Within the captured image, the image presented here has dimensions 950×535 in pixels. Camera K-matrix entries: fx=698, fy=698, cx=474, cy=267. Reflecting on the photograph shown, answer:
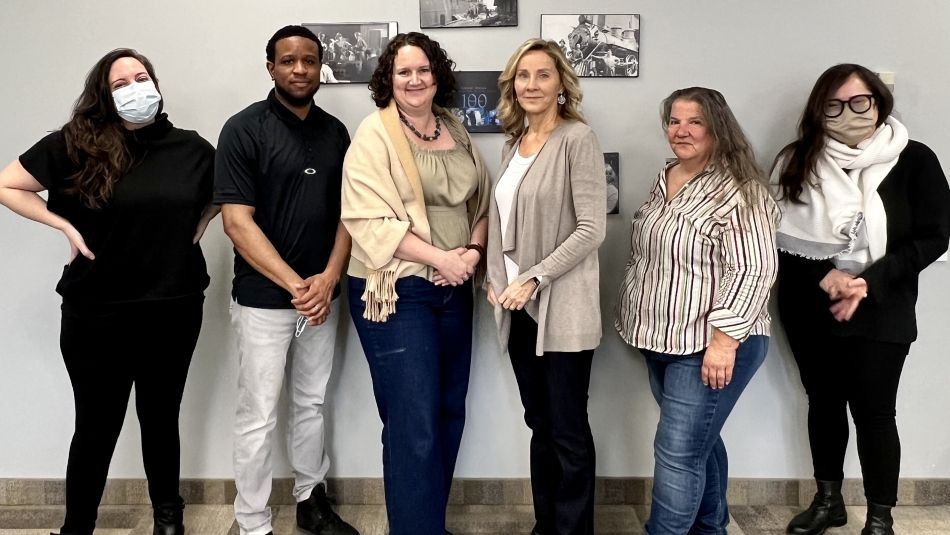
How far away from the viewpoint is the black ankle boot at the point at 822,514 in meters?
2.36

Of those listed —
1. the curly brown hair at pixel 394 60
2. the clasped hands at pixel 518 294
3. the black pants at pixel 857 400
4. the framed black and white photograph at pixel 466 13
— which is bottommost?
the black pants at pixel 857 400

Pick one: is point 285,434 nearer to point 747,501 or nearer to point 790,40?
point 747,501

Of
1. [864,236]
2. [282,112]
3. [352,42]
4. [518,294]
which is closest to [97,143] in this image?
[282,112]

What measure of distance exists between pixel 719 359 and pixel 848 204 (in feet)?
2.24

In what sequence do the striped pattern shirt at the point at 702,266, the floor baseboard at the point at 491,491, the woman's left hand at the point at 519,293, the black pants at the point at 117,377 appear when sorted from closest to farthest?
the striped pattern shirt at the point at 702,266 < the woman's left hand at the point at 519,293 < the black pants at the point at 117,377 < the floor baseboard at the point at 491,491

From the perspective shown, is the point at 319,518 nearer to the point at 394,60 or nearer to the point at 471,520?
the point at 471,520

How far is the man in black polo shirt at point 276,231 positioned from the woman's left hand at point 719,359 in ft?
3.58

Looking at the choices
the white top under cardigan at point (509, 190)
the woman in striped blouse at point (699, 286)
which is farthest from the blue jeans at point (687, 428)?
the white top under cardigan at point (509, 190)

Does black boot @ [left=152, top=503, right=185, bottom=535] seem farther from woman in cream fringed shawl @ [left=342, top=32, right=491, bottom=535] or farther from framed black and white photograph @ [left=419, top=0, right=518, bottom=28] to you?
framed black and white photograph @ [left=419, top=0, right=518, bottom=28]

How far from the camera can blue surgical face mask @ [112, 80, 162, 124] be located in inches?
77.1

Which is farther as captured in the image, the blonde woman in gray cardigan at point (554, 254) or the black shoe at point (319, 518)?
the black shoe at point (319, 518)

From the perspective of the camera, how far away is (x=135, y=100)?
196cm

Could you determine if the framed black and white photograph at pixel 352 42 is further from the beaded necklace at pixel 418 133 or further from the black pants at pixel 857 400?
the black pants at pixel 857 400

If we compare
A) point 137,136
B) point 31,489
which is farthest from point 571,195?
point 31,489
